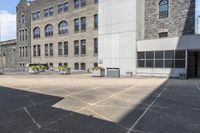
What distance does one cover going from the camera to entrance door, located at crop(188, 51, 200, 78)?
23734 millimetres

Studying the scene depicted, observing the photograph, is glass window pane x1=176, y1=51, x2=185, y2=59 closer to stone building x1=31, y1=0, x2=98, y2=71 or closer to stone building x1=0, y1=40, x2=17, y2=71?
stone building x1=31, y1=0, x2=98, y2=71

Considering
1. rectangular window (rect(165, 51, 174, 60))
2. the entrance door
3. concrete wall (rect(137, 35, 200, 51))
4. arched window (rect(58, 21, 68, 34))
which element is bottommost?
the entrance door

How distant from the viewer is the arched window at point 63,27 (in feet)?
129

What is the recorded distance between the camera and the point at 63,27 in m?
40.1

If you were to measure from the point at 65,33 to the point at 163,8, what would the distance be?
68.8 feet

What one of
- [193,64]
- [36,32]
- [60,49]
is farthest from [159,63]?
[36,32]

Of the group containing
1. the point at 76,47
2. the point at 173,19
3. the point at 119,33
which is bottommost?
the point at 76,47

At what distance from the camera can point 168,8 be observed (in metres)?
25.6

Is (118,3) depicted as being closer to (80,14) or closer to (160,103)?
(80,14)

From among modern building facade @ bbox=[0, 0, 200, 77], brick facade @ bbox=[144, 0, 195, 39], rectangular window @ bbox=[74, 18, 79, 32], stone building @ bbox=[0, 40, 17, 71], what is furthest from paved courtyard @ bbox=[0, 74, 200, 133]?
stone building @ bbox=[0, 40, 17, 71]

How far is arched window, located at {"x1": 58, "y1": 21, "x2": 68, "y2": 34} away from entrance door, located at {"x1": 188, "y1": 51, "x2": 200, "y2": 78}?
25.1 m

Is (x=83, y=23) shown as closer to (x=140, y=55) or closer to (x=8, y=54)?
(x=140, y=55)

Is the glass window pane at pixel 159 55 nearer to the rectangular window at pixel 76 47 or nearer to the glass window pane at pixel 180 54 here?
the glass window pane at pixel 180 54

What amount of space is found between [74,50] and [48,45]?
8.61 m
